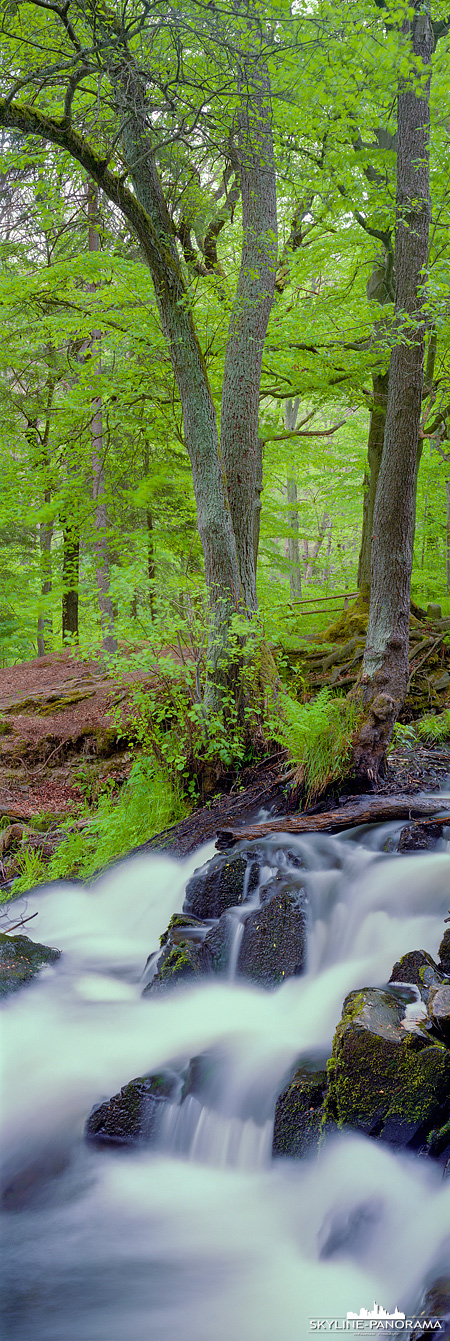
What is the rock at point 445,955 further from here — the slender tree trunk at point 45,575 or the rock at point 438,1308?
the slender tree trunk at point 45,575

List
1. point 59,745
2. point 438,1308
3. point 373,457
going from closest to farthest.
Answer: point 438,1308, point 59,745, point 373,457

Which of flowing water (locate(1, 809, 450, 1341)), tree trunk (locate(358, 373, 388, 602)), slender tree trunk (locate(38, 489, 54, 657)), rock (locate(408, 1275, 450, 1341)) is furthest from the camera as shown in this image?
slender tree trunk (locate(38, 489, 54, 657))

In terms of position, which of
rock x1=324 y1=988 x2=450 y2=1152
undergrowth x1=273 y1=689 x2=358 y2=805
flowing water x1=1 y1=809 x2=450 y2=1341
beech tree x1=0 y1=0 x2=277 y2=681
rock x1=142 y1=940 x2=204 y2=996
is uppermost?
beech tree x1=0 y1=0 x2=277 y2=681

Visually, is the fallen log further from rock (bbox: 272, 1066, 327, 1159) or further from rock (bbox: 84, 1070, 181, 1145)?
rock (bbox: 272, 1066, 327, 1159)

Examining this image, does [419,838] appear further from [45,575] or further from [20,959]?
[45,575]

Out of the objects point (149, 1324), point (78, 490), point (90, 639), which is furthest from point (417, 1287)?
point (78, 490)

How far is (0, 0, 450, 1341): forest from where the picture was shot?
304 centimetres

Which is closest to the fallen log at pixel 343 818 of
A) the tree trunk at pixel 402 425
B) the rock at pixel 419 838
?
the rock at pixel 419 838

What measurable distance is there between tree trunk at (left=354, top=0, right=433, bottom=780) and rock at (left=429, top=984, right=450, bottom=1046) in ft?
11.7

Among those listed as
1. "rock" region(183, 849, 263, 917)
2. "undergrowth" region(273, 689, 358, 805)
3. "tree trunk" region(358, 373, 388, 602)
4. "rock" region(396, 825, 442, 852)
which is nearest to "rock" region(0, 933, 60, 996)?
"rock" region(183, 849, 263, 917)

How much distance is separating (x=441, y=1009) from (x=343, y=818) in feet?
7.95

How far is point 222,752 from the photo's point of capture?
6.56 m

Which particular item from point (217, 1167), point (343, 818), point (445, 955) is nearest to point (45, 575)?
point (343, 818)

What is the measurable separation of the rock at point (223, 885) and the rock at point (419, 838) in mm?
1058
